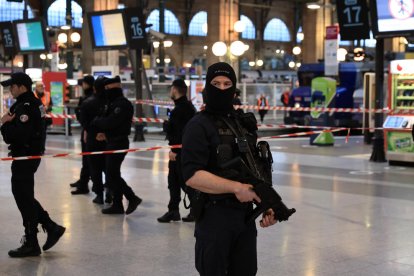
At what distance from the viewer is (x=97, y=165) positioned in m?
10.6

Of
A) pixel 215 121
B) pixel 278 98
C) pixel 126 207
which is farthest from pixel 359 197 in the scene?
pixel 278 98

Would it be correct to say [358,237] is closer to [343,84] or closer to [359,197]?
[359,197]

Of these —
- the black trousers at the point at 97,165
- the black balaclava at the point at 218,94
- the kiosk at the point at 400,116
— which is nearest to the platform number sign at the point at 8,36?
the kiosk at the point at 400,116

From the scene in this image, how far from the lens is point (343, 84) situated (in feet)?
97.5

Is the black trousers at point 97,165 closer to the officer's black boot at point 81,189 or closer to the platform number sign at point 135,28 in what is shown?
the officer's black boot at point 81,189

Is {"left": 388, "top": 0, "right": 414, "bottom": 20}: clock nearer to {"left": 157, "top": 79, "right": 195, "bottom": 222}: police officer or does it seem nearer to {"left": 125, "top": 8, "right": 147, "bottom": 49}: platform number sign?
{"left": 157, "top": 79, "right": 195, "bottom": 222}: police officer

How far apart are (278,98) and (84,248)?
32997 millimetres

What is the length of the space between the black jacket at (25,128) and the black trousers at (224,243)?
10.9 ft

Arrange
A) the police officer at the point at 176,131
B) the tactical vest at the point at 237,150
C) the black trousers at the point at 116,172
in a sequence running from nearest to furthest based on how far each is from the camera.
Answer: the tactical vest at the point at 237,150 < the police officer at the point at 176,131 < the black trousers at the point at 116,172

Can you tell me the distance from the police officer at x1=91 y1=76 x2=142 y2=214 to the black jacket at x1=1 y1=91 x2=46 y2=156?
2.16 meters

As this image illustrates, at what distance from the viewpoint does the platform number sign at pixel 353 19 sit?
16.6 metres

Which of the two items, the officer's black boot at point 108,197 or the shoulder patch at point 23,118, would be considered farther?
the officer's black boot at point 108,197

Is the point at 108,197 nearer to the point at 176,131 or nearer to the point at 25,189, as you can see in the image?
the point at 176,131

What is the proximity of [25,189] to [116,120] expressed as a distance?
242cm
